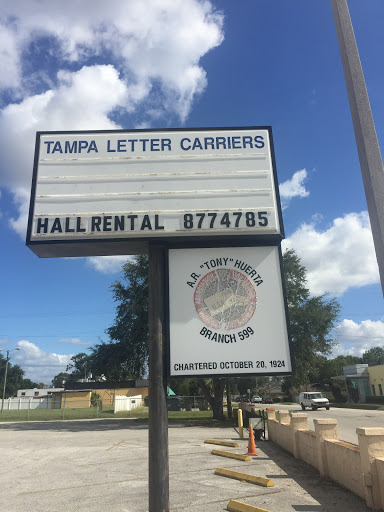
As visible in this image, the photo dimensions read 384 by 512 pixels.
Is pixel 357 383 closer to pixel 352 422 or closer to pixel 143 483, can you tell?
pixel 352 422

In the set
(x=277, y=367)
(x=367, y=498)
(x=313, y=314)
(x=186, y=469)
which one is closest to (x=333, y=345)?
(x=313, y=314)

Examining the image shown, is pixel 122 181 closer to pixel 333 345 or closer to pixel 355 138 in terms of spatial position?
pixel 355 138

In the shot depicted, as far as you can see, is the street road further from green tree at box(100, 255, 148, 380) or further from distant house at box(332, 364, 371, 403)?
distant house at box(332, 364, 371, 403)

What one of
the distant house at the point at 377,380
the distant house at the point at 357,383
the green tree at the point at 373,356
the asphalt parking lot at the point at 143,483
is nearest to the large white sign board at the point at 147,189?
the asphalt parking lot at the point at 143,483

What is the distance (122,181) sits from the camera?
4641 millimetres

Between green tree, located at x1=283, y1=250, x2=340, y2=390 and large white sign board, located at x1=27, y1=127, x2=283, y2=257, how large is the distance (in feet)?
73.8

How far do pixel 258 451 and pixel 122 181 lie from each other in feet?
35.6

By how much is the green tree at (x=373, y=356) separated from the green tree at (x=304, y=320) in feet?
331

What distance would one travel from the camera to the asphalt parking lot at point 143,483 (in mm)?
6910

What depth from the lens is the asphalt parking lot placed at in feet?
22.7

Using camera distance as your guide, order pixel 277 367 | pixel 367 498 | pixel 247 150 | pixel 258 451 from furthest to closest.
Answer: pixel 258 451, pixel 367 498, pixel 247 150, pixel 277 367

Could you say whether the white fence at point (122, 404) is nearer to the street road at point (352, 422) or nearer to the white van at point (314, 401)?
the white van at point (314, 401)

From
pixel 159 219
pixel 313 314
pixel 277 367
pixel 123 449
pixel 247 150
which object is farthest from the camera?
pixel 313 314

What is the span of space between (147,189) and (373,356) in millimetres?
131615
